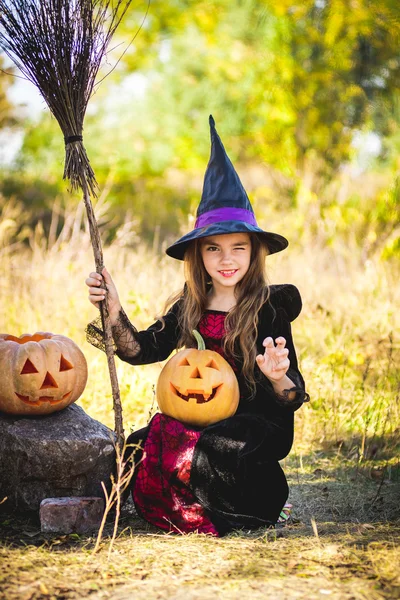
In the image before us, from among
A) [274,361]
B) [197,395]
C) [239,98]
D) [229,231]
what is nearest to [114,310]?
[197,395]

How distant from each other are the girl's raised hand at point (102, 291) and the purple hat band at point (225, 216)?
591 millimetres

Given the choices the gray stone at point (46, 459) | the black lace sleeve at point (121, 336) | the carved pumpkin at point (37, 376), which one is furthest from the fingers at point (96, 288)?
the gray stone at point (46, 459)

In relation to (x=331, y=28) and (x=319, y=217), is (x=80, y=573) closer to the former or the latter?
(x=319, y=217)

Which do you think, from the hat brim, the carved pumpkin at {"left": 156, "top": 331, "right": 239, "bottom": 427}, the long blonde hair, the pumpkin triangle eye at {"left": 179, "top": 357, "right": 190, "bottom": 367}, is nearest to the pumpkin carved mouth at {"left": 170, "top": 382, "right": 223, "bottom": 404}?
the carved pumpkin at {"left": 156, "top": 331, "right": 239, "bottom": 427}

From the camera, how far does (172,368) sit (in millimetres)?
3215

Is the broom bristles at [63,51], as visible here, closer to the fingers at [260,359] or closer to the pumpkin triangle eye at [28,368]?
the pumpkin triangle eye at [28,368]

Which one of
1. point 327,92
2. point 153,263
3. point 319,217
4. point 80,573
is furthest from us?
point 327,92

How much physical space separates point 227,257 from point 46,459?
134cm

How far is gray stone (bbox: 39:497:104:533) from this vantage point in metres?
2.94

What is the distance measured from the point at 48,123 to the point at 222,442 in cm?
1691

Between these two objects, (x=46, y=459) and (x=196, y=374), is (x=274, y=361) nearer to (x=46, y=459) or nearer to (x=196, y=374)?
(x=196, y=374)

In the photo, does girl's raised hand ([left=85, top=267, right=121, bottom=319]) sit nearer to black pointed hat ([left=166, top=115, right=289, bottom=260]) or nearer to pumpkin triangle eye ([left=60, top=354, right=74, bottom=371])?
pumpkin triangle eye ([left=60, top=354, right=74, bottom=371])

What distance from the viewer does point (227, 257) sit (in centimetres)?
337

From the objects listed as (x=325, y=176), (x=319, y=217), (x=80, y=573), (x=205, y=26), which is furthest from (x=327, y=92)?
(x=80, y=573)
